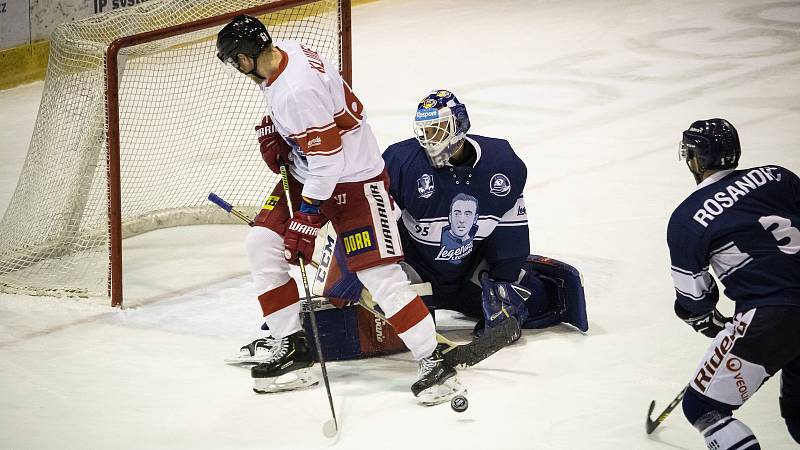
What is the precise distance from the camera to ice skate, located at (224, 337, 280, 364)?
4148 millimetres

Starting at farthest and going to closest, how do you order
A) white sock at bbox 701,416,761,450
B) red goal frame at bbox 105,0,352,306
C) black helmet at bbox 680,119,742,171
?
red goal frame at bbox 105,0,352,306 < black helmet at bbox 680,119,742,171 < white sock at bbox 701,416,761,450

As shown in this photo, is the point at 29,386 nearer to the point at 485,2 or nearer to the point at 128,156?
the point at 128,156

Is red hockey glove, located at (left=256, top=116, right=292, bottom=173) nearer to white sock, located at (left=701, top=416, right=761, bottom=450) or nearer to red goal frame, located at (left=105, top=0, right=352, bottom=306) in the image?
red goal frame, located at (left=105, top=0, right=352, bottom=306)

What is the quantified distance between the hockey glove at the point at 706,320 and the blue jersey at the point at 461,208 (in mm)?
1112

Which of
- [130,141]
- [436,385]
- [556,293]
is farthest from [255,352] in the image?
[130,141]

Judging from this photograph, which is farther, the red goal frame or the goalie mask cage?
the goalie mask cage

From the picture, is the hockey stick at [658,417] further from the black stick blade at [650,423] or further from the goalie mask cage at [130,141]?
the goalie mask cage at [130,141]

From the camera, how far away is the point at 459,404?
3.68 m

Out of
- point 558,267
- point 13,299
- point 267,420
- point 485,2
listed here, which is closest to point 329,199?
point 267,420

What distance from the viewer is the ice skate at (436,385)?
3770 millimetres


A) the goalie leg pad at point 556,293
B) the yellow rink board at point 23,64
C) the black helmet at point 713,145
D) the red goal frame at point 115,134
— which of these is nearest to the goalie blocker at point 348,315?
the goalie leg pad at point 556,293

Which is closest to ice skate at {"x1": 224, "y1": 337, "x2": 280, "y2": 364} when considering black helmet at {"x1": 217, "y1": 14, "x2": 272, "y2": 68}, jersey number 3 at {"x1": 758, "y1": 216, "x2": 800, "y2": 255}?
black helmet at {"x1": 217, "y1": 14, "x2": 272, "y2": 68}

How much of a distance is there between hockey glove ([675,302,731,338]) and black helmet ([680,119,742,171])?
0.39 m

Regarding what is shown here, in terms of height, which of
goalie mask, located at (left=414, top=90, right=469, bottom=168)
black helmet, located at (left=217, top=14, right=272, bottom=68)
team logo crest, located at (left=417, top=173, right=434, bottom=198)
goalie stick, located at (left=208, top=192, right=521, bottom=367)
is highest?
black helmet, located at (left=217, top=14, right=272, bottom=68)
